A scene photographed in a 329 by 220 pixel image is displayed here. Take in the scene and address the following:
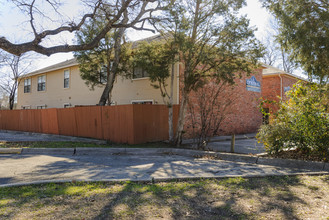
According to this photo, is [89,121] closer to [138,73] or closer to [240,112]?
[138,73]

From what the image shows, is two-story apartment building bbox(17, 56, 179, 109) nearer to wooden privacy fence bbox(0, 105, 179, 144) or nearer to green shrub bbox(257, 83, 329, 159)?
wooden privacy fence bbox(0, 105, 179, 144)

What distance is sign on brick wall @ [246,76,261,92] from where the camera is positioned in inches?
723

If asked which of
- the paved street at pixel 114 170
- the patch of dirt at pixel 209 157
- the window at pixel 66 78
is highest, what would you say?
the window at pixel 66 78

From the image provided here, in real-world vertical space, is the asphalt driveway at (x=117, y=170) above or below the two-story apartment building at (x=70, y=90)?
below

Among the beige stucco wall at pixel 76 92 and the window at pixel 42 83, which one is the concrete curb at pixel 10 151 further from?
the window at pixel 42 83

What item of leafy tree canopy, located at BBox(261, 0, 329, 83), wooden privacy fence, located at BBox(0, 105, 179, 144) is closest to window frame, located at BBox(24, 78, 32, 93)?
wooden privacy fence, located at BBox(0, 105, 179, 144)

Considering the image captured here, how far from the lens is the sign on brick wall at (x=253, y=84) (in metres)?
18.4

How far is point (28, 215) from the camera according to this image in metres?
3.42

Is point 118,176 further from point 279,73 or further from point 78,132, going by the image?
point 279,73

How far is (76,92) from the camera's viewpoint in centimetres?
2091

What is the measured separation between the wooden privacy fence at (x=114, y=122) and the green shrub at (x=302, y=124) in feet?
18.0

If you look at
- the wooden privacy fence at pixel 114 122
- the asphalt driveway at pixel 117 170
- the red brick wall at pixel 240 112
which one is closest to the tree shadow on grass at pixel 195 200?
the asphalt driveway at pixel 117 170

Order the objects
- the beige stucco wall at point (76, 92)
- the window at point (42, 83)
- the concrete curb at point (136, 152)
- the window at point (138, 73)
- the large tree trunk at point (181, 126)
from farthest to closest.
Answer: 1. the window at point (42, 83)
2. the window at point (138, 73)
3. the beige stucco wall at point (76, 92)
4. the large tree trunk at point (181, 126)
5. the concrete curb at point (136, 152)

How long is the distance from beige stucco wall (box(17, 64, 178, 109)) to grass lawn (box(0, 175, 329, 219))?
30.1ft
